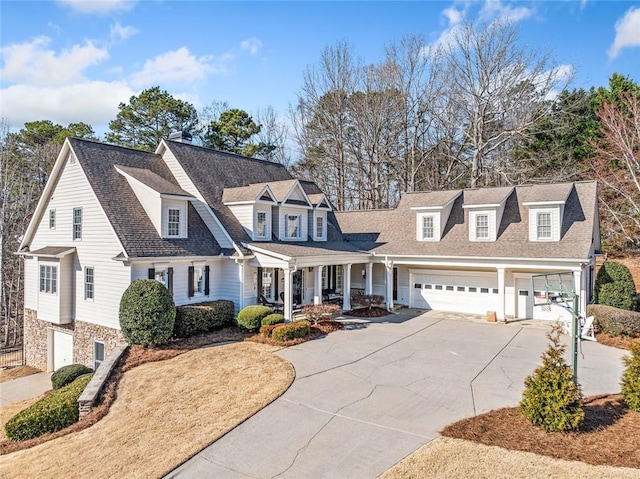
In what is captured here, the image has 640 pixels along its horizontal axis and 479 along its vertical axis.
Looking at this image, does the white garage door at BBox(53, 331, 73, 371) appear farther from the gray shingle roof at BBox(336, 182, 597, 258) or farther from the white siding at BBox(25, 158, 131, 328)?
the gray shingle roof at BBox(336, 182, 597, 258)

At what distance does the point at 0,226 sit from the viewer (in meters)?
22.7

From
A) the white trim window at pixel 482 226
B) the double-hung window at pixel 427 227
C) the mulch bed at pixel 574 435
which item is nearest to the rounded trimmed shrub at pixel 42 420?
the mulch bed at pixel 574 435

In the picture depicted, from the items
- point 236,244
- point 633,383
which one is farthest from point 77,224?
point 633,383

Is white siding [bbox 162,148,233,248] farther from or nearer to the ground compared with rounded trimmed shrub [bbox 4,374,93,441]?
farther from the ground

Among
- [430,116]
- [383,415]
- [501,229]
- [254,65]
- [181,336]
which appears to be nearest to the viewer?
[383,415]

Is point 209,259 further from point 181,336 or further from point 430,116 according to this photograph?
point 430,116

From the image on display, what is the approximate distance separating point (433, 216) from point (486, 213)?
2.65 metres

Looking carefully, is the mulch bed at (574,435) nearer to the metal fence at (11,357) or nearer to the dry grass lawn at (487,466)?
the dry grass lawn at (487,466)

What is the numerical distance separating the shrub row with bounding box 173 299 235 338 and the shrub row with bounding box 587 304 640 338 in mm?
14931

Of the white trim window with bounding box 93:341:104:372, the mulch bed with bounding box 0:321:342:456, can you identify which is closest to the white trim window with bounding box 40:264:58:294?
the white trim window with bounding box 93:341:104:372

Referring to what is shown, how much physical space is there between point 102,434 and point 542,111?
33.3 m

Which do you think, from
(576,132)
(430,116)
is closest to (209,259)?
(430,116)

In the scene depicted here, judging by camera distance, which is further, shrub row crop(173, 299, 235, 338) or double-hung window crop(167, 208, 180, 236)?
double-hung window crop(167, 208, 180, 236)

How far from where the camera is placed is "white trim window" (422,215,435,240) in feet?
68.5
